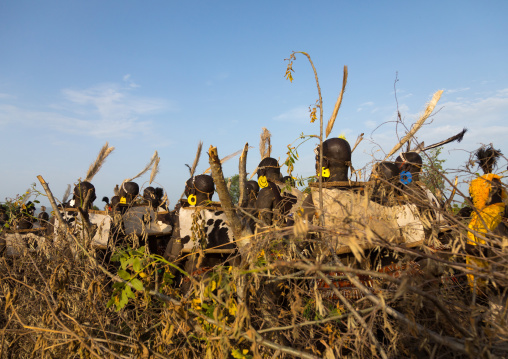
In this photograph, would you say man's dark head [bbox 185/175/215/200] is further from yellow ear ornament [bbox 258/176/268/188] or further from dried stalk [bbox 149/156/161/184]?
dried stalk [bbox 149/156/161/184]

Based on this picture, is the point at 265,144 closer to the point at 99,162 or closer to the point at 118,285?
the point at 99,162

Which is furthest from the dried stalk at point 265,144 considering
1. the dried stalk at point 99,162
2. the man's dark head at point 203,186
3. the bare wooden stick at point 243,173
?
the bare wooden stick at point 243,173

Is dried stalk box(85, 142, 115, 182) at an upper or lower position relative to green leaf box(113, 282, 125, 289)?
upper

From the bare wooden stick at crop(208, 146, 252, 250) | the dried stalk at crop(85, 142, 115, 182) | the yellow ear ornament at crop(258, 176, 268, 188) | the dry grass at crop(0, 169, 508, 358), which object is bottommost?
the dry grass at crop(0, 169, 508, 358)

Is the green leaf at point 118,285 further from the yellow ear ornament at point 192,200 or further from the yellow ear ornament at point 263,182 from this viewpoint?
the yellow ear ornament at point 192,200

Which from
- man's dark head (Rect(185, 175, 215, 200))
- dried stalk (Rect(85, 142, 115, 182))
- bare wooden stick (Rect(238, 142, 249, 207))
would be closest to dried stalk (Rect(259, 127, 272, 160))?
man's dark head (Rect(185, 175, 215, 200))

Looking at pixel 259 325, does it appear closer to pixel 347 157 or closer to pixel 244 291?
pixel 244 291

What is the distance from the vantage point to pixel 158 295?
9.62ft

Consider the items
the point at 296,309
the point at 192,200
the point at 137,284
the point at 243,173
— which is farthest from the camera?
the point at 192,200

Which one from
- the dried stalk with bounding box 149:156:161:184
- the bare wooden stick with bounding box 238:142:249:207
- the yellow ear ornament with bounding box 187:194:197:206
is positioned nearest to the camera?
the bare wooden stick with bounding box 238:142:249:207

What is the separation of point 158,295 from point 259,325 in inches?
32.2

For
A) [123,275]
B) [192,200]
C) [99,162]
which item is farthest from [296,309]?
[99,162]

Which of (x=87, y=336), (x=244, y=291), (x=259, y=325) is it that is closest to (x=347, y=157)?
(x=259, y=325)

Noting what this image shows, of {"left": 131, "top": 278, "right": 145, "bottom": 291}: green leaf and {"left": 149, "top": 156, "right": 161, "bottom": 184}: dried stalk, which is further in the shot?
{"left": 149, "top": 156, "right": 161, "bottom": 184}: dried stalk
